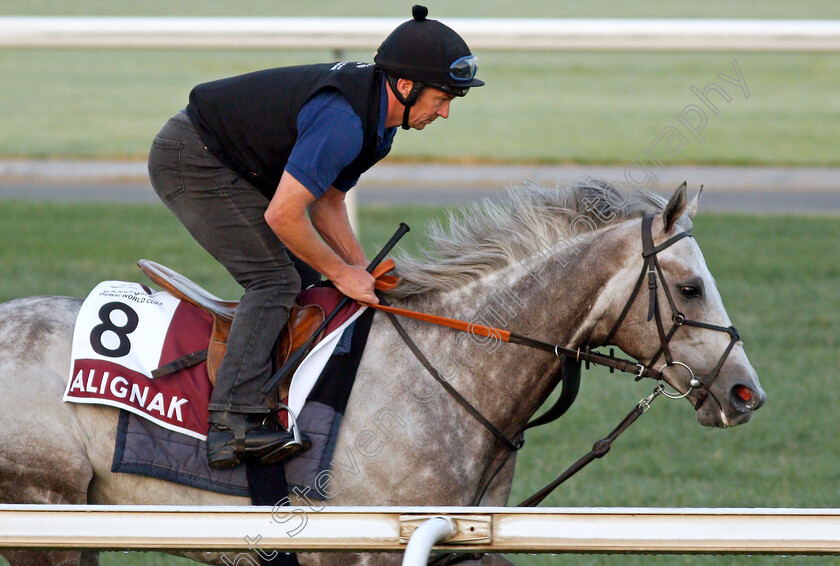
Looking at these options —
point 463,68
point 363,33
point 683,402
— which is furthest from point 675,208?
point 363,33

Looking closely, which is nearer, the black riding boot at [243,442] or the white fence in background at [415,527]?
the white fence in background at [415,527]

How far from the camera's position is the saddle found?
2973mm

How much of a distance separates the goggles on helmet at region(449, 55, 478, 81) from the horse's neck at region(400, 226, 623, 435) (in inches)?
22.7

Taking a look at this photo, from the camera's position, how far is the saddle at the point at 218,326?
9.75 feet

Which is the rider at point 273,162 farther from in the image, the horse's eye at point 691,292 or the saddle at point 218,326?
the horse's eye at point 691,292

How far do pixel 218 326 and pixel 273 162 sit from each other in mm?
520

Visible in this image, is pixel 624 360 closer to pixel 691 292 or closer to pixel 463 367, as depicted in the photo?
pixel 691 292

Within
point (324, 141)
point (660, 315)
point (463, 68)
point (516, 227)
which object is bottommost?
point (660, 315)

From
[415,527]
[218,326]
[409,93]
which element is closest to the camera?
[415,527]

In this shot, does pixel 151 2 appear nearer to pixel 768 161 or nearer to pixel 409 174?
pixel 409 174

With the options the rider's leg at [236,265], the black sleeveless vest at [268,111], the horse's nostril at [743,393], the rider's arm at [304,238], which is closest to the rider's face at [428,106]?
the black sleeveless vest at [268,111]

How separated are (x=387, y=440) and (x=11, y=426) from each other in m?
1.08

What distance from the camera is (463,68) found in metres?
2.89

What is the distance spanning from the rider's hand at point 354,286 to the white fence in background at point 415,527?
4.13 feet
